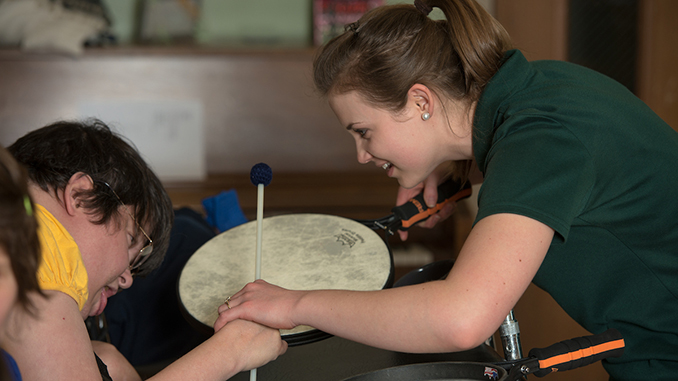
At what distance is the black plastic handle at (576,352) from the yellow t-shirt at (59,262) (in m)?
0.69

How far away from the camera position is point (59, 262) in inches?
31.7

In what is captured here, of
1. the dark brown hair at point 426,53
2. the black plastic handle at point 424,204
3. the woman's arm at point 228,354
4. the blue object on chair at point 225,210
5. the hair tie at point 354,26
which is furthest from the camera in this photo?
the blue object on chair at point 225,210

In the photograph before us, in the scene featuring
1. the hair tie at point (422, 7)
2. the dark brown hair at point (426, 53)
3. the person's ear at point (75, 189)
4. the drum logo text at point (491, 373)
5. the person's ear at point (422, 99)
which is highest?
the hair tie at point (422, 7)

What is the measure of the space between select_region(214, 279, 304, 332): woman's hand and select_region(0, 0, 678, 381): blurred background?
1.41 m

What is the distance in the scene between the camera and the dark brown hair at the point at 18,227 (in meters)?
0.55

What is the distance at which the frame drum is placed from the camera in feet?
3.36

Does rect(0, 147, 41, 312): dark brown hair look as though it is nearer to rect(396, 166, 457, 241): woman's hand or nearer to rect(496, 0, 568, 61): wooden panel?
rect(396, 166, 457, 241): woman's hand

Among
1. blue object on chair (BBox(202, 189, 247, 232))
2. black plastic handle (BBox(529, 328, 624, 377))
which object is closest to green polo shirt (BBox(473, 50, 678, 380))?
black plastic handle (BBox(529, 328, 624, 377))

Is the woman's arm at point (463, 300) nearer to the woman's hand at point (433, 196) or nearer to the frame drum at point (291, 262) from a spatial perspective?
the frame drum at point (291, 262)

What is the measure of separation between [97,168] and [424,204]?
2.40 ft

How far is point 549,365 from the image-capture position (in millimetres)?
817

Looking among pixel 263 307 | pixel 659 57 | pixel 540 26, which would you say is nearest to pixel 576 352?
pixel 263 307

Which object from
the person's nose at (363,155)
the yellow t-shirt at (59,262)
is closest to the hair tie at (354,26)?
the person's nose at (363,155)

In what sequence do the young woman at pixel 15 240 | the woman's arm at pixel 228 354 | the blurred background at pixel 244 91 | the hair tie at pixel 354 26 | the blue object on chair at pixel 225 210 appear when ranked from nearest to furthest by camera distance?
1. the young woman at pixel 15 240
2. the woman's arm at pixel 228 354
3. the hair tie at pixel 354 26
4. the blue object on chair at pixel 225 210
5. the blurred background at pixel 244 91
